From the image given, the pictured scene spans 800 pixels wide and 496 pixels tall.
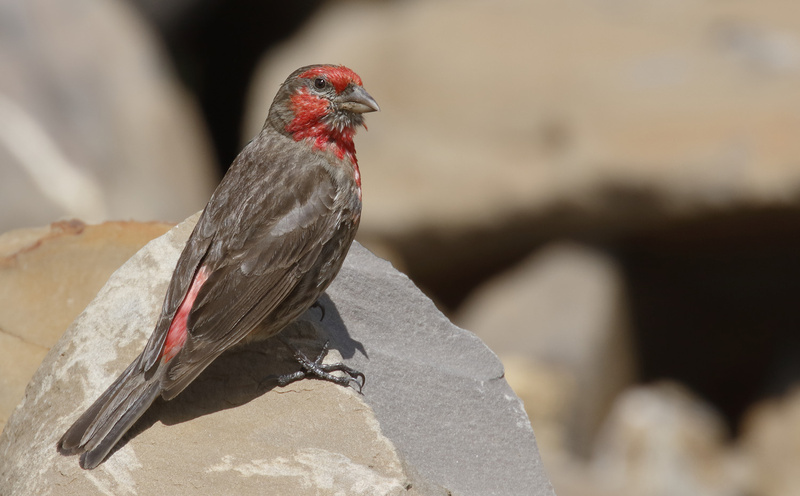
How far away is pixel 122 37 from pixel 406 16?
9.58 ft

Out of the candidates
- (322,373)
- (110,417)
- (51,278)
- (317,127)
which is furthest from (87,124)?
(110,417)

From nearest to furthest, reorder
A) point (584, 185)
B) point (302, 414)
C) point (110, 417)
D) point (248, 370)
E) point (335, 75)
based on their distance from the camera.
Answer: point (110, 417), point (302, 414), point (248, 370), point (335, 75), point (584, 185)

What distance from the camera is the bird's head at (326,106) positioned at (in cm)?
480

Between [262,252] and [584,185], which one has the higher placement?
[262,252]

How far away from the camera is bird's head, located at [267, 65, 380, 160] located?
480 centimetres

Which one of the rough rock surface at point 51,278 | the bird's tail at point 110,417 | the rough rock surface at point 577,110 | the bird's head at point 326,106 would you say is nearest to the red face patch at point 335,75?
the bird's head at point 326,106

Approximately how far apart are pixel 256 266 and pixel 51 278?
4.57 ft

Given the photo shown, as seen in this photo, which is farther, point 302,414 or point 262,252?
point 262,252

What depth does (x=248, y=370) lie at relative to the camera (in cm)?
444

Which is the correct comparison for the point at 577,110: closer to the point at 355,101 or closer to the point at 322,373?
the point at 355,101

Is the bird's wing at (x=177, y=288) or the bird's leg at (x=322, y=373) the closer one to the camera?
the bird's wing at (x=177, y=288)

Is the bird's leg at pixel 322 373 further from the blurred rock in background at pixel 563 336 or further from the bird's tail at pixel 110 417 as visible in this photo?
the blurred rock in background at pixel 563 336

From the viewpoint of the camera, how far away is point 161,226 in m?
5.36

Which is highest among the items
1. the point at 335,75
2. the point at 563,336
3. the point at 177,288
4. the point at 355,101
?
the point at 335,75
